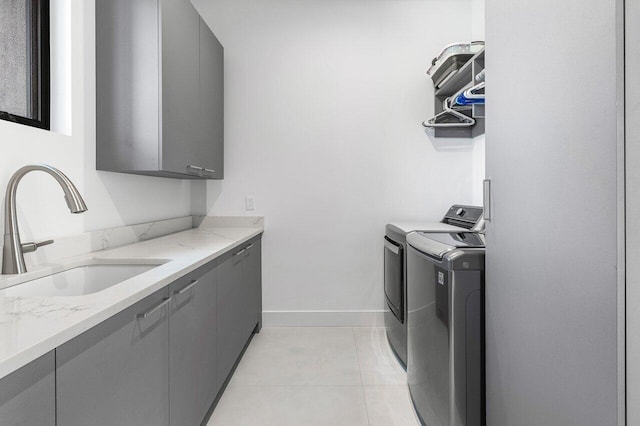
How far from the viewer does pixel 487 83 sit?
1.34 m

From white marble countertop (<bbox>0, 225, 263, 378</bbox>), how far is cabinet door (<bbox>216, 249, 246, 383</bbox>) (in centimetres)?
34

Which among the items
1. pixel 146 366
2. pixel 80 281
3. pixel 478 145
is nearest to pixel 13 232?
pixel 80 281

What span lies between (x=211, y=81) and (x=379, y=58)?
4.34 ft

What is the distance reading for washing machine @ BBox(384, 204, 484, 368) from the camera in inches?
90.3

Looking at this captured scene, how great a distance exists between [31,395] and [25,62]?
5.00 feet

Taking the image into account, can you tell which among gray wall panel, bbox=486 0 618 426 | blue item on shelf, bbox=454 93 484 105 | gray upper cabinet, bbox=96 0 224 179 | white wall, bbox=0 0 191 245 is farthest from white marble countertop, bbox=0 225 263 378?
blue item on shelf, bbox=454 93 484 105

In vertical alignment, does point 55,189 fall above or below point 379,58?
below

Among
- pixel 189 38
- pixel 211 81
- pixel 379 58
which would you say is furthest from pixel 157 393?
pixel 379 58

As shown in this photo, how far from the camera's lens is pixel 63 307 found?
0.87 metres

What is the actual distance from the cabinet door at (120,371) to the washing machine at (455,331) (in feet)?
3.33

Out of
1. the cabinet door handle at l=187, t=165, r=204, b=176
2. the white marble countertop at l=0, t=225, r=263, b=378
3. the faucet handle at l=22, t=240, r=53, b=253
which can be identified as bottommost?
the white marble countertop at l=0, t=225, r=263, b=378

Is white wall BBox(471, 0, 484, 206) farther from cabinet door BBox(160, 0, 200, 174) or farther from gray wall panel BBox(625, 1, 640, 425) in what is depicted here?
gray wall panel BBox(625, 1, 640, 425)

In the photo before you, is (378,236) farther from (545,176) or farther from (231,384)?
(545,176)

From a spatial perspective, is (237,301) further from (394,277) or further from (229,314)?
(394,277)
